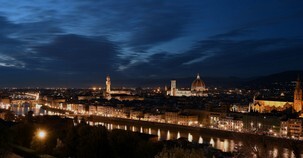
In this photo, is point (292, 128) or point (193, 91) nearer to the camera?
point (292, 128)

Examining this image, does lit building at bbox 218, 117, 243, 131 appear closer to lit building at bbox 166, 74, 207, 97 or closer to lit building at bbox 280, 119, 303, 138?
lit building at bbox 280, 119, 303, 138

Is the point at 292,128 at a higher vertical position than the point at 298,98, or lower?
lower

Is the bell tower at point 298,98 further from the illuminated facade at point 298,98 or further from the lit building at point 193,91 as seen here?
the lit building at point 193,91

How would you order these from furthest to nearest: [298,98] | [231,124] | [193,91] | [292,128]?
[193,91]
[298,98]
[231,124]
[292,128]

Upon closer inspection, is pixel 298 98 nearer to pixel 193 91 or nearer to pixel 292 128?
pixel 292 128

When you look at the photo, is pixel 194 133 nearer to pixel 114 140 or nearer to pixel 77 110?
pixel 114 140

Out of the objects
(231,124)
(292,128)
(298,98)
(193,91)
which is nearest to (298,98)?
(298,98)

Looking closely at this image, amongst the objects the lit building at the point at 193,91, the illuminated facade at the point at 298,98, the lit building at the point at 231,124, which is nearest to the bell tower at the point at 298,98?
the illuminated facade at the point at 298,98

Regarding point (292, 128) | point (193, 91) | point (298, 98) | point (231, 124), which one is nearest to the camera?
point (292, 128)

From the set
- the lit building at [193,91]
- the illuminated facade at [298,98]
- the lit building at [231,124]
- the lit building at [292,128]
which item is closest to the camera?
the lit building at [292,128]

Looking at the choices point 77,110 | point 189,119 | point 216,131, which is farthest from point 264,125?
point 77,110

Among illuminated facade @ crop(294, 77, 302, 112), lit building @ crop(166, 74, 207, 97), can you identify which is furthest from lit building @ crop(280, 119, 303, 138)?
lit building @ crop(166, 74, 207, 97)
